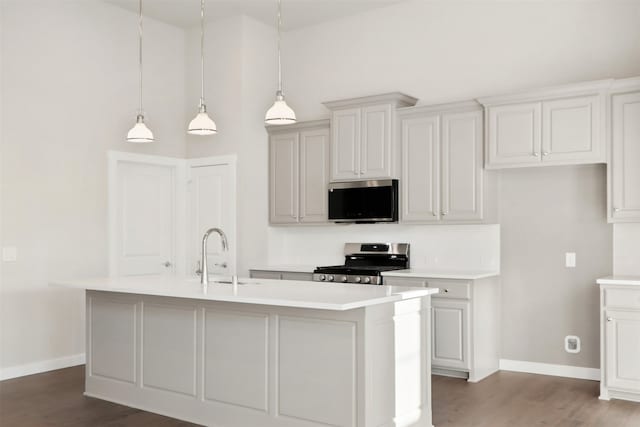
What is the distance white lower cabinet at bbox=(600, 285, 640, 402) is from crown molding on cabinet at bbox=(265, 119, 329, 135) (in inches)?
126

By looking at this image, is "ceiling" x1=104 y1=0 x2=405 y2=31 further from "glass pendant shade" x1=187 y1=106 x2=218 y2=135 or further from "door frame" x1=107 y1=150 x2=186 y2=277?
"glass pendant shade" x1=187 y1=106 x2=218 y2=135

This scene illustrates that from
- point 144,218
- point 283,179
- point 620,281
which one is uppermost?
point 283,179

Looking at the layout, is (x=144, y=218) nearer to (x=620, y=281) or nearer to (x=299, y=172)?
(x=299, y=172)

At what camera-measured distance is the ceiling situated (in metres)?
6.49

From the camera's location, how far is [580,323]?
5.42m

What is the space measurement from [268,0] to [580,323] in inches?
167

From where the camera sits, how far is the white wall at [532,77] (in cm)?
533

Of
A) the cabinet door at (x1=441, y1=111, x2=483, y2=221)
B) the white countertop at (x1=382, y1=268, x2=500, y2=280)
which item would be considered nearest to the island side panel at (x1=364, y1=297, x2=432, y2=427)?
the white countertop at (x1=382, y1=268, x2=500, y2=280)

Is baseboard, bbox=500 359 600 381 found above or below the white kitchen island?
below

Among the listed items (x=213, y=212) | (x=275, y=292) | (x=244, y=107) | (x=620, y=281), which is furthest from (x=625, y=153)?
(x=213, y=212)

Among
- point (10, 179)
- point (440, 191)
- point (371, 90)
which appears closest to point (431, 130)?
point (440, 191)

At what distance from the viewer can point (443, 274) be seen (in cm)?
548

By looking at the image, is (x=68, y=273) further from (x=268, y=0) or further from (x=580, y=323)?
(x=580, y=323)

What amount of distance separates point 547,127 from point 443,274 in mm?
1479
